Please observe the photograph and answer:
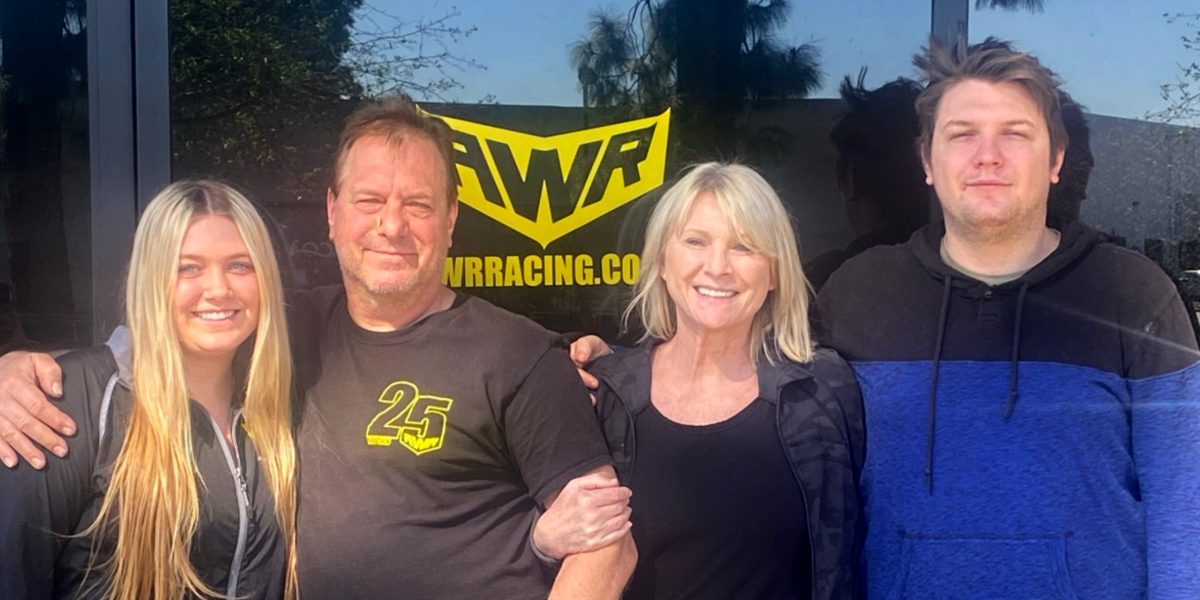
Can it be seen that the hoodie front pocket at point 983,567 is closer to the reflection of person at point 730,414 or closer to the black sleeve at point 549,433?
the reflection of person at point 730,414

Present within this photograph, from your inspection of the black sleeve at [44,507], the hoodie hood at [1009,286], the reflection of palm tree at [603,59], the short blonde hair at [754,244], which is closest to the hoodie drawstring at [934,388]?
the hoodie hood at [1009,286]

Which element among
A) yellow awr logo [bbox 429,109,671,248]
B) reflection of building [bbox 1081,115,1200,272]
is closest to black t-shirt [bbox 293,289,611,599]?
yellow awr logo [bbox 429,109,671,248]

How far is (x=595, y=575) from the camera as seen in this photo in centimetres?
186

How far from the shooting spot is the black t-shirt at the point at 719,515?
185 cm

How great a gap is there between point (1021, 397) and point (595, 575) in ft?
2.80

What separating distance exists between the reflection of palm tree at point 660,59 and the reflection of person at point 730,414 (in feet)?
0.71

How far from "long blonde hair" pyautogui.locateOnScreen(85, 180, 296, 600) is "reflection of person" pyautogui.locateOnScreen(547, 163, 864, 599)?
61cm

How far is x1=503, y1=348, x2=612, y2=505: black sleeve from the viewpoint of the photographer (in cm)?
187

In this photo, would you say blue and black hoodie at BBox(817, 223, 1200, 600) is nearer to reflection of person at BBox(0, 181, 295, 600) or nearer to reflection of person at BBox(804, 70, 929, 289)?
reflection of person at BBox(804, 70, 929, 289)

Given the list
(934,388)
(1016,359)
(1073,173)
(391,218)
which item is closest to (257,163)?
(391,218)

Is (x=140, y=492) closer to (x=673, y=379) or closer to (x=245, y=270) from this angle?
(x=245, y=270)

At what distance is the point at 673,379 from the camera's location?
2.03 m

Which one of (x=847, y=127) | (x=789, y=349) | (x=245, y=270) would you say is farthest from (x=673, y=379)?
(x=245, y=270)

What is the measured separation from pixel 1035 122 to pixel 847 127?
1.23 feet
